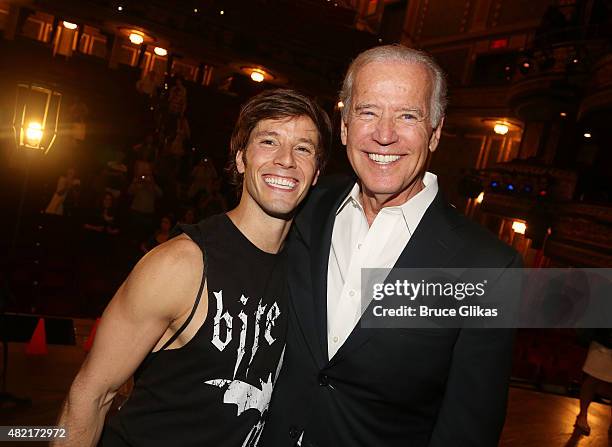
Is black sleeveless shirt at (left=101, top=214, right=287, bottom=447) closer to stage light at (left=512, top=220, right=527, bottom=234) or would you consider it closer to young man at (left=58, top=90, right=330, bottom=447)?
young man at (left=58, top=90, right=330, bottom=447)

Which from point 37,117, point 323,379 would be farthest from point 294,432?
point 37,117

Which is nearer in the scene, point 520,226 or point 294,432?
point 294,432

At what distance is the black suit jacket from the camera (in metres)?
1.74

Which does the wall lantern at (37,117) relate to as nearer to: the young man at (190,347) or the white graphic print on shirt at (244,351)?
the young man at (190,347)

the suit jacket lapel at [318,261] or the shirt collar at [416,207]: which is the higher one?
the shirt collar at [416,207]

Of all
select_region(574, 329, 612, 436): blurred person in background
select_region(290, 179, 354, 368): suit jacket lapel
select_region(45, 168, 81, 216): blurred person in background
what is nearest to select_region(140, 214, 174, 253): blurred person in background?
select_region(45, 168, 81, 216): blurred person in background

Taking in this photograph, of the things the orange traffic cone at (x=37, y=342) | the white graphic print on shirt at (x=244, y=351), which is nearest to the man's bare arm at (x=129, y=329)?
the white graphic print on shirt at (x=244, y=351)

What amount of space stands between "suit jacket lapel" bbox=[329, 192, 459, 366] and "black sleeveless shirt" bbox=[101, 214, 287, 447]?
0.33 meters

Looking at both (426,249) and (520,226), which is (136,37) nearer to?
(520,226)

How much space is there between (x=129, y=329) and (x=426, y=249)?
116 centimetres

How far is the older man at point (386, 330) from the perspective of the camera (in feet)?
5.78

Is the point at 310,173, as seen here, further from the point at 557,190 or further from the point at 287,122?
the point at 557,190

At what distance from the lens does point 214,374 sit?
1.88 m

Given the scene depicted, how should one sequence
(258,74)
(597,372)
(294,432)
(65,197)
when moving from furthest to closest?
(258,74) → (65,197) → (597,372) → (294,432)
